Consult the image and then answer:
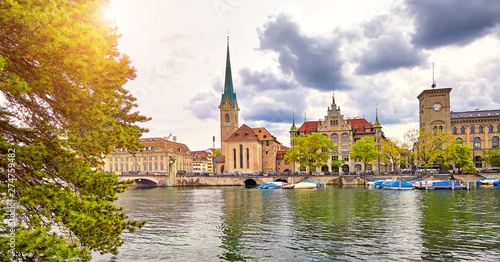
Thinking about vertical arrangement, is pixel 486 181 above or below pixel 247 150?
below

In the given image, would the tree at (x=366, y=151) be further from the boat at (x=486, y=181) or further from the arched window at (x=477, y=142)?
the arched window at (x=477, y=142)

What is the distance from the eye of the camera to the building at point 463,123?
10206 centimetres

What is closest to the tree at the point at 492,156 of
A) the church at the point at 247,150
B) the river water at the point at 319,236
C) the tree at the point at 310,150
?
the tree at the point at 310,150

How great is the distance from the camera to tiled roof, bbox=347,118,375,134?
10856cm

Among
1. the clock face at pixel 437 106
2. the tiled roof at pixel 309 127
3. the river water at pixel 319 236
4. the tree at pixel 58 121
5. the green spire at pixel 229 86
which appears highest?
the green spire at pixel 229 86

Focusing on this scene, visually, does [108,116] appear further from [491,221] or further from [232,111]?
[232,111]

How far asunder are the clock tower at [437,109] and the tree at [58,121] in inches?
4185

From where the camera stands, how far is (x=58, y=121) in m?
10.6

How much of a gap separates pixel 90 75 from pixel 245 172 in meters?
104

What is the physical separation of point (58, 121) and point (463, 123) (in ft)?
377

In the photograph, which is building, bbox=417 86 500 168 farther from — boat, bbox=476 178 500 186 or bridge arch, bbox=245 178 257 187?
bridge arch, bbox=245 178 257 187

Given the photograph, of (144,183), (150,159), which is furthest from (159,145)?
(144,183)

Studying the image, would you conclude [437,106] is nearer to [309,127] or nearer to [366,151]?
[366,151]

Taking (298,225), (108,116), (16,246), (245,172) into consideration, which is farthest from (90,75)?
(245,172)
